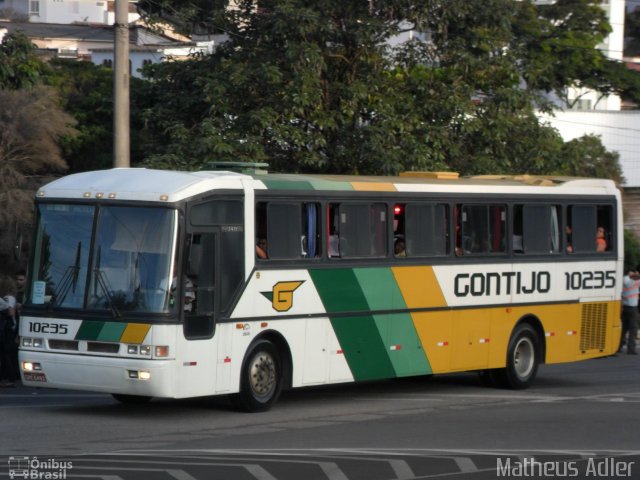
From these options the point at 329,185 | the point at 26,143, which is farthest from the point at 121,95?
the point at 26,143

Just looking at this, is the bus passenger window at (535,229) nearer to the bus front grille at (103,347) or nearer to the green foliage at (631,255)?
the bus front grille at (103,347)

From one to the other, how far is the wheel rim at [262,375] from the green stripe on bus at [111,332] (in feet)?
5.79

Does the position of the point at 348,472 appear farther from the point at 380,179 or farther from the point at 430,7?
the point at 430,7

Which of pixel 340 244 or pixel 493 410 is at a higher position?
pixel 340 244

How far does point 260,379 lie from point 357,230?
8.44 ft

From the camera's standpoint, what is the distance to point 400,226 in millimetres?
17031

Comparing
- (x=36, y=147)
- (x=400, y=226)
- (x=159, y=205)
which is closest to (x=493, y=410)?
(x=400, y=226)

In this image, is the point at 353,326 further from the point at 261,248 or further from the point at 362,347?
the point at 261,248

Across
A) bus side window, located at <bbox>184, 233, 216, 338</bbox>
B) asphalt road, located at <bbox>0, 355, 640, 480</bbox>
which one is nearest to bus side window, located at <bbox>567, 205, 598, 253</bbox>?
asphalt road, located at <bbox>0, 355, 640, 480</bbox>

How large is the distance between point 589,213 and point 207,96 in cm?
737

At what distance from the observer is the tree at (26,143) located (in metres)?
33.2

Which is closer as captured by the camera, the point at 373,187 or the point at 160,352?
the point at 160,352

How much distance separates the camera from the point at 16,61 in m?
23.8

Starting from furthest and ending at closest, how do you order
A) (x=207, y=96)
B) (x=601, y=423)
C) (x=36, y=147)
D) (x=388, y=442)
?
(x=36, y=147) → (x=207, y=96) → (x=601, y=423) → (x=388, y=442)
